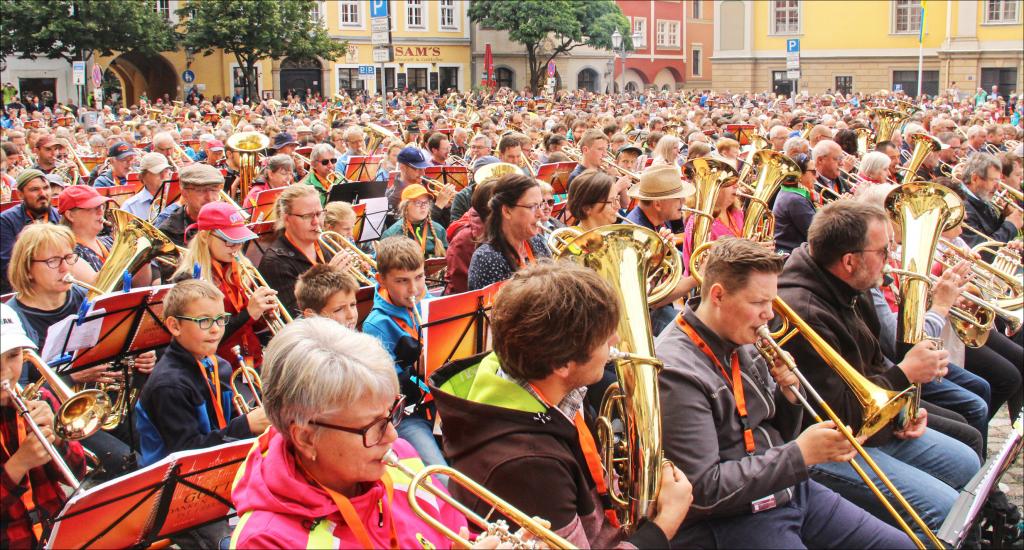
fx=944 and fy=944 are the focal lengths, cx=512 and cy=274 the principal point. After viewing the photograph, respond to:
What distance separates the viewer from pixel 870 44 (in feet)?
163

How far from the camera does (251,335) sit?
5543 millimetres

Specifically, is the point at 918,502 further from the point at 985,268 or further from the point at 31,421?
the point at 31,421

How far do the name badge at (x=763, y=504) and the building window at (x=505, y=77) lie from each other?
51.9 m

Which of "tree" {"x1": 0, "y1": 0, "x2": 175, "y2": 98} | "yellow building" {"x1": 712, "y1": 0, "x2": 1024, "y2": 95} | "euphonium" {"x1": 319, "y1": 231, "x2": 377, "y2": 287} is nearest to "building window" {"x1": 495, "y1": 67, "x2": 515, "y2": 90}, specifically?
"yellow building" {"x1": 712, "y1": 0, "x2": 1024, "y2": 95}

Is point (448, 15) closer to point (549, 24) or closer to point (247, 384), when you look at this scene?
point (549, 24)

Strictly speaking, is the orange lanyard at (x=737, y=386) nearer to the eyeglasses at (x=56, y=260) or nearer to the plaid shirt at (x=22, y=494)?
the plaid shirt at (x=22, y=494)

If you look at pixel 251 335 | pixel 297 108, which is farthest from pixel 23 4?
pixel 251 335

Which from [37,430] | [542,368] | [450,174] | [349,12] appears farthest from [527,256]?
[349,12]

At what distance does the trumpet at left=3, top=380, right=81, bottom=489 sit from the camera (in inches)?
126

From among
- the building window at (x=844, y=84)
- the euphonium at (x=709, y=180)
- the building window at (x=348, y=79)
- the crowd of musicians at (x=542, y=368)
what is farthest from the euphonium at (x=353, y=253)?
the building window at (x=844, y=84)

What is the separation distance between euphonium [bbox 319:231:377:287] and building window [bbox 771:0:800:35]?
4958cm

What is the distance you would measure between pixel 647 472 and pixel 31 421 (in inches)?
82.7

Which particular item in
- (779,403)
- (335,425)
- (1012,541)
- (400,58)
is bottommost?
(1012,541)

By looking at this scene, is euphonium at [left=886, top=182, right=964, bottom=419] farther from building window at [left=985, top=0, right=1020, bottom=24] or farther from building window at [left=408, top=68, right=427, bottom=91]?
building window at [left=408, top=68, right=427, bottom=91]
